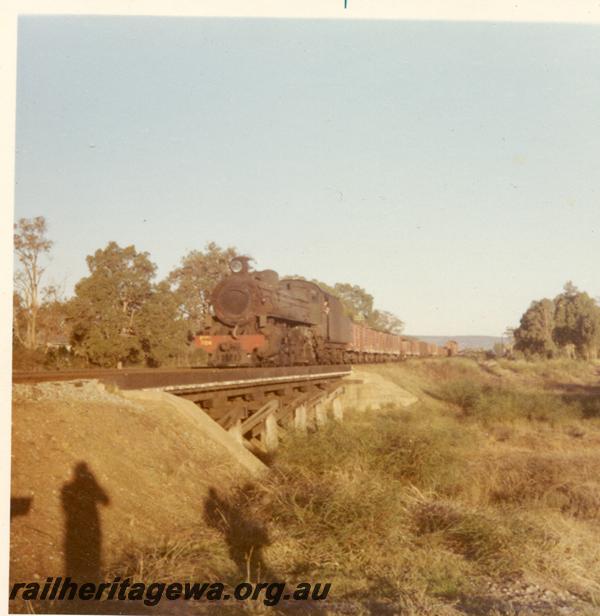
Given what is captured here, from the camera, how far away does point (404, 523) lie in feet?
27.3

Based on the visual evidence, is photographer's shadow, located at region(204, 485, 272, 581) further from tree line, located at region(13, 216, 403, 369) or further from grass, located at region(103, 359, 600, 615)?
tree line, located at region(13, 216, 403, 369)

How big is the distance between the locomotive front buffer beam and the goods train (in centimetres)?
137

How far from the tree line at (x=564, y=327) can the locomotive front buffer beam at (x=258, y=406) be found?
40.4 metres

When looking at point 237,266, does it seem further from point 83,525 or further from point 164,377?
point 83,525

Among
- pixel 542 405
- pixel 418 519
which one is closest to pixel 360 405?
pixel 542 405

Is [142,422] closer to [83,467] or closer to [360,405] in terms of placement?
[83,467]

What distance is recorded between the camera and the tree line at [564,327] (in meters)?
53.4

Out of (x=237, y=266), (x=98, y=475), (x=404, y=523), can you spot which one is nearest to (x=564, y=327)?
(x=237, y=266)

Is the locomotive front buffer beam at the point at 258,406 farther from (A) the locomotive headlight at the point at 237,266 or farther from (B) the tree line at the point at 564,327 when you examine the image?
(B) the tree line at the point at 564,327

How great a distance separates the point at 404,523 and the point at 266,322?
9765 millimetres

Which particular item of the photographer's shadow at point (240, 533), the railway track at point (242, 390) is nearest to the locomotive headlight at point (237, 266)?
the railway track at point (242, 390)

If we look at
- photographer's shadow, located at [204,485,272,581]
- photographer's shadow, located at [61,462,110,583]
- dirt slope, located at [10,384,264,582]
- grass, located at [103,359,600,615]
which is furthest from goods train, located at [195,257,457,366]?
photographer's shadow, located at [61,462,110,583]

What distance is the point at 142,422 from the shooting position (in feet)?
28.3

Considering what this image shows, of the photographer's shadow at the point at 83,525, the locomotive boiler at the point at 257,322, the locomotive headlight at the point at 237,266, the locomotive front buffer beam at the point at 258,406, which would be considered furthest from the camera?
the locomotive headlight at the point at 237,266
